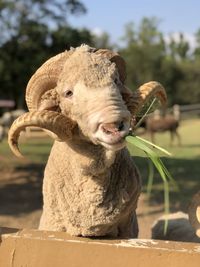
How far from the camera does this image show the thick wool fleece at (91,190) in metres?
3.47

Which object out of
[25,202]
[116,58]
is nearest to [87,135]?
[116,58]

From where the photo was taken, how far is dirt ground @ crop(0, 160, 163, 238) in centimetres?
998

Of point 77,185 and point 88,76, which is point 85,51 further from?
point 77,185

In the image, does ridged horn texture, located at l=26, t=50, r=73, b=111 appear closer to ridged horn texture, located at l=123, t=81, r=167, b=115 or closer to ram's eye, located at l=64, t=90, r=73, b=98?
ram's eye, located at l=64, t=90, r=73, b=98

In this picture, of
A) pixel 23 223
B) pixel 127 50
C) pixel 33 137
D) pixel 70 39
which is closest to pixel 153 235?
pixel 23 223

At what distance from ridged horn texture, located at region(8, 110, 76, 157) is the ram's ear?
146mm

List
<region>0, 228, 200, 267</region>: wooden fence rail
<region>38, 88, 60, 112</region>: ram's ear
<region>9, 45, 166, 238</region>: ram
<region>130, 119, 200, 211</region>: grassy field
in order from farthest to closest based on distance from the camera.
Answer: <region>130, 119, 200, 211</region>: grassy field → <region>38, 88, 60, 112</region>: ram's ear → <region>0, 228, 200, 267</region>: wooden fence rail → <region>9, 45, 166, 238</region>: ram

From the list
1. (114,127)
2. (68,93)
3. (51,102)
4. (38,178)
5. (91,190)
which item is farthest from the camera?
(38,178)

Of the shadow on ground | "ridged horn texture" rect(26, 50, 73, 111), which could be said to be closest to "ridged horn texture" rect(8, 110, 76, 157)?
"ridged horn texture" rect(26, 50, 73, 111)

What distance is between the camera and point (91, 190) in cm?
360

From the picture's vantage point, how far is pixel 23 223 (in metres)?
10.0

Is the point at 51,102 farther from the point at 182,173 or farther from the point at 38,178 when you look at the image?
the point at 182,173

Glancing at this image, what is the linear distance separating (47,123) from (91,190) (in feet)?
2.13

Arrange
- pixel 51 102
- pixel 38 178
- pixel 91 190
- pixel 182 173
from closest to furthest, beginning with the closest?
pixel 51 102 → pixel 91 190 → pixel 38 178 → pixel 182 173
